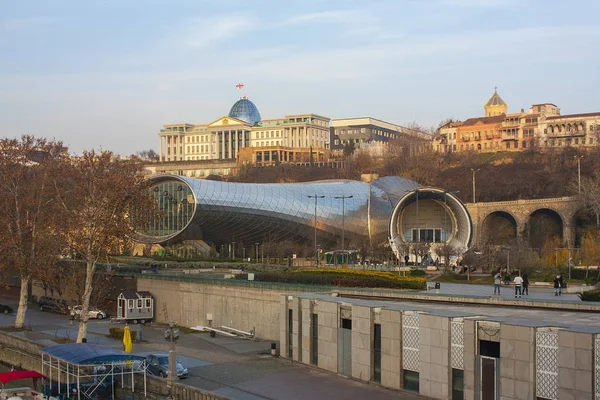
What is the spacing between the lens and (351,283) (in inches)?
1403

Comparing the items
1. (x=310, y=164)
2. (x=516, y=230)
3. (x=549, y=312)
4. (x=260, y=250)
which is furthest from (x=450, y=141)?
(x=549, y=312)

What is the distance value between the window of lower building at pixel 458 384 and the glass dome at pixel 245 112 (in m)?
161

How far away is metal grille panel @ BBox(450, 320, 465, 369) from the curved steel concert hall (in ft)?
164

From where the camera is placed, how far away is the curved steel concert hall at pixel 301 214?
7688 centimetres

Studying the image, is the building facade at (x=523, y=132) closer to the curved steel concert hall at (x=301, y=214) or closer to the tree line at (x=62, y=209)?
the curved steel concert hall at (x=301, y=214)

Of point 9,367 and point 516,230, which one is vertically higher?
point 516,230

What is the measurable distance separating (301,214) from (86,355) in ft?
187

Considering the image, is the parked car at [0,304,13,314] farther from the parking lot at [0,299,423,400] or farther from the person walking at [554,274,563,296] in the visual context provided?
the person walking at [554,274,563,296]

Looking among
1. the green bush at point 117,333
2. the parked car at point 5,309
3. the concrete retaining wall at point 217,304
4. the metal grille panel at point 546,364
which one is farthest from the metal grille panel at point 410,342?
the parked car at point 5,309

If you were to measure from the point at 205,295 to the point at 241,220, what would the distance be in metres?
38.9

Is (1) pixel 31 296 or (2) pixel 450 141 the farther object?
(2) pixel 450 141

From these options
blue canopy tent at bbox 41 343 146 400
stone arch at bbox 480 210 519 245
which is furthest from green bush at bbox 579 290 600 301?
stone arch at bbox 480 210 519 245

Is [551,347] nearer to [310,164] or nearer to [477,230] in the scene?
[477,230]

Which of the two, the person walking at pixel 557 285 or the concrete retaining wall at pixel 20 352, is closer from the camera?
the person walking at pixel 557 285
